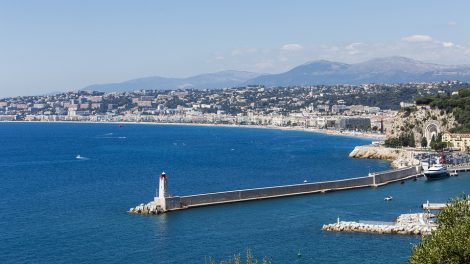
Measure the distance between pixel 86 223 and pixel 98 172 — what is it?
79.2ft

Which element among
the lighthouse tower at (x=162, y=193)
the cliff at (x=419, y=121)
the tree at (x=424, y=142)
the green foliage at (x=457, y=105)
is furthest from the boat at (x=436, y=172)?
the lighthouse tower at (x=162, y=193)

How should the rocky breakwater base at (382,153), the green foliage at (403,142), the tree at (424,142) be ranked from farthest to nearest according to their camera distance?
1. the green foliage at (403,142)
2. the tree at (424,142)
3. the rocky breakwater base at (382,153)

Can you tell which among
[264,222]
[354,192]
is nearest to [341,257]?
[264,222]

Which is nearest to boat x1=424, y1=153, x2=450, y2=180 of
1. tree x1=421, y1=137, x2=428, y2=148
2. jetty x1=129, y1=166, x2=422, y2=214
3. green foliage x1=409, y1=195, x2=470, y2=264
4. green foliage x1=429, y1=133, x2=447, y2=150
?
jetty x1=129, y1=166, x2=422, y2=214

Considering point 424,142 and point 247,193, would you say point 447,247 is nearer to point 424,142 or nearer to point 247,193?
point 247,193

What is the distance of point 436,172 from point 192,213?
20111 millimetres

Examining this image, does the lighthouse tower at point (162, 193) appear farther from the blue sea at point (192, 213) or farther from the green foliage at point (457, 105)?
the green foliage at point (457, 105)

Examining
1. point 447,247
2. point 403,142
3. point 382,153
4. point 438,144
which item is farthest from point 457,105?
point 447,247

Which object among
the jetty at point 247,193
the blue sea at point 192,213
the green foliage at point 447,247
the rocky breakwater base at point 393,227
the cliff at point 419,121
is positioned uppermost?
the cliff at point 419,121

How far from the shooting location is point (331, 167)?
5744 cm

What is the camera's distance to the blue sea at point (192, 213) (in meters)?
27.6

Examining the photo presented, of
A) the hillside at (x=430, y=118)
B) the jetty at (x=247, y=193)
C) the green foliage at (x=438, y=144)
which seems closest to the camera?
the jetty at (x=247, y=193)

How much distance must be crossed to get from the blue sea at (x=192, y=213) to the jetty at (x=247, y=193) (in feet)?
2.26

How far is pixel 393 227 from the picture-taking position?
2995cm
